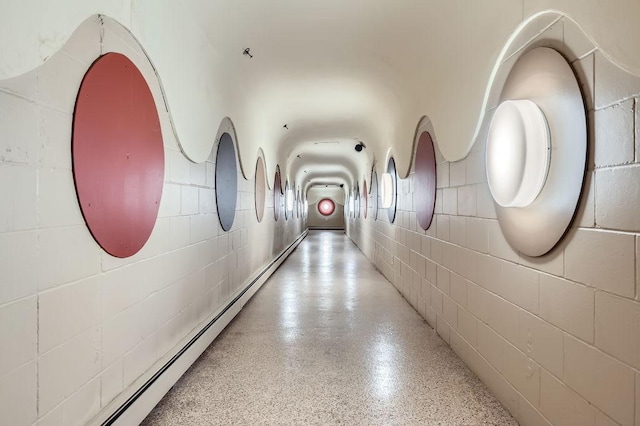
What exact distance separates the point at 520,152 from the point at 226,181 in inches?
122

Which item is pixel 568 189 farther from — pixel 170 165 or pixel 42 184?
pixel 170 165

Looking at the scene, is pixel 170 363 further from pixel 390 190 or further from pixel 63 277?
pixel 390 190

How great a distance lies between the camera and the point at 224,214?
422 cm

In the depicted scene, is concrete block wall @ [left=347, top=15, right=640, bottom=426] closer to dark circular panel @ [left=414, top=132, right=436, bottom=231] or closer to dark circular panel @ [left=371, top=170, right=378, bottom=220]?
dark circular panel @ [left=414, top=132, right=436, bottom=231]

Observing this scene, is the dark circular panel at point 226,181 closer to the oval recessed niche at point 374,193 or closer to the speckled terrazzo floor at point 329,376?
the speckled terrazzo floor at point 329,376

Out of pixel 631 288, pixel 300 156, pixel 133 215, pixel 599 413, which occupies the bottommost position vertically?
pixel 599 413

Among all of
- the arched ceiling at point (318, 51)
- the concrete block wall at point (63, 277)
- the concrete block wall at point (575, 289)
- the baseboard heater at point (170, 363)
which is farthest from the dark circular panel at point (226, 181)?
the concrete block wall at point (575, 289)

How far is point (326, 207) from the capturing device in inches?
998

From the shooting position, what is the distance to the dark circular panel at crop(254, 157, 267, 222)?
6.27m

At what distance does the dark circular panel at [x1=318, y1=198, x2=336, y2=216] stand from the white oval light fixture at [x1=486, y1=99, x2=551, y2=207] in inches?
907

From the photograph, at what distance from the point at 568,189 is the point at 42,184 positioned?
2.13m

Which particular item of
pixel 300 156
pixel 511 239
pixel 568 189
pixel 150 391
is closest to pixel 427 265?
pixel 511 239

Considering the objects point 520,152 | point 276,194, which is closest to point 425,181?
point 520,152

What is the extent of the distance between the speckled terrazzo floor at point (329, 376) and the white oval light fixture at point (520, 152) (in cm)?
128
